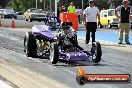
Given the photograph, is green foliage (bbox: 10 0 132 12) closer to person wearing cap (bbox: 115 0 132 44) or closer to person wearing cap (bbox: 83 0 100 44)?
person wearing cap (bbox: 115 0 132 44)

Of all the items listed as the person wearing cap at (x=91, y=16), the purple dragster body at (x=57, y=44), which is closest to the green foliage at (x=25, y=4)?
the person wearing cap at (x=91, y=16)

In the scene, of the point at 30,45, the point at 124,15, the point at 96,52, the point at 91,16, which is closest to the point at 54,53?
the point at 96,52

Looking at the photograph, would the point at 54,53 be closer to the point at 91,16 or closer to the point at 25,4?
the point at 91,16

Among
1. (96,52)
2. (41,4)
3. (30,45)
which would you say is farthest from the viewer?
(41,4)

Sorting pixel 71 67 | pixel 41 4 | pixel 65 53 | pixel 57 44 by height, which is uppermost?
pixel 41 4

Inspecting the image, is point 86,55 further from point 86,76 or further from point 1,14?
point 1,14

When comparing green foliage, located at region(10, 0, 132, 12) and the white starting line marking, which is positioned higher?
green foliage, located at region(10, 0, 132, 12)

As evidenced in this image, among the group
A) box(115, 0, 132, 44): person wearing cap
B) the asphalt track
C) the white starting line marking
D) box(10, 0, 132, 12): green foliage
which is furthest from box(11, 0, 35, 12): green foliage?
the white starting line marking

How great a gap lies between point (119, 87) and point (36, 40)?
573 centimetres

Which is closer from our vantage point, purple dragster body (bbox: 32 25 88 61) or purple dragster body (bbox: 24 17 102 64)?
purple dragster body (bbox: 32 25 88 61)

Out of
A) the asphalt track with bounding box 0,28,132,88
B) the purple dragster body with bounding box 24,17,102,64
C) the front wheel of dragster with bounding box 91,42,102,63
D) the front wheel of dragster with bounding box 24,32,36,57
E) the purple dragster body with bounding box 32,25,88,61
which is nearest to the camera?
the asphalt track with bounding box 0,28,132,88

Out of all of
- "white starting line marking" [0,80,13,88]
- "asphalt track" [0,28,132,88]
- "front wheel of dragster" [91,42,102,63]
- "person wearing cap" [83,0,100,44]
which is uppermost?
"person wearing cap" [83,0,100,44]

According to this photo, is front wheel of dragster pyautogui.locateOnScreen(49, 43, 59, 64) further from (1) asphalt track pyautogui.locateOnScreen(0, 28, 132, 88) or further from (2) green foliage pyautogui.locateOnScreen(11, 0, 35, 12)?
(2) green foliage pyautogui.locateOnScreen(11, 0, 35, 12)

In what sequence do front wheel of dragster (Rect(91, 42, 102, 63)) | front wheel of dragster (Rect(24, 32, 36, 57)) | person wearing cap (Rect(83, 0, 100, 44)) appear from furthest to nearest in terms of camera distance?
1. person wearing cap (Rect(83, 0, 100, 44))
2. front wheel of dragster (Rect(24, 32, 36, 57))
3. front wheel of dragster (Rect(91, 42, 102, 63))
